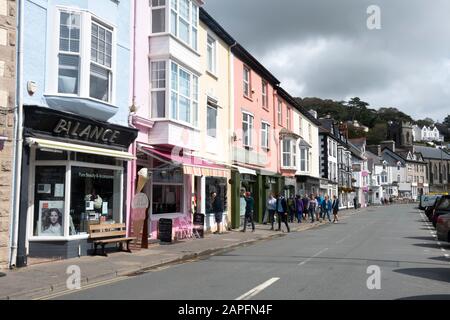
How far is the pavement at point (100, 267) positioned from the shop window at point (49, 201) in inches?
38.5

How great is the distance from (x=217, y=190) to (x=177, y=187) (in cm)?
428

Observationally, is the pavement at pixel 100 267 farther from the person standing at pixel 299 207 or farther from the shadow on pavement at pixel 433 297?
the person standing at pixel 299 207

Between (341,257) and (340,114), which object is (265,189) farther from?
(340,114)

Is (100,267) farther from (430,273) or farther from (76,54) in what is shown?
(430,273)

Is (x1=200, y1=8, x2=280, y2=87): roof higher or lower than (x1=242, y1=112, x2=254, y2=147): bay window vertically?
higher

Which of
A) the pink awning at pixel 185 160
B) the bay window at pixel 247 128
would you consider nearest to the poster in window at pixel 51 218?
the pink awning at pixel 185 160

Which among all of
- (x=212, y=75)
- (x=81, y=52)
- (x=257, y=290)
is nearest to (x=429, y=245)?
(x=257, y=290)

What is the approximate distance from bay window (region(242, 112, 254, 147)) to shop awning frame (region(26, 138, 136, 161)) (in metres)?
12.7

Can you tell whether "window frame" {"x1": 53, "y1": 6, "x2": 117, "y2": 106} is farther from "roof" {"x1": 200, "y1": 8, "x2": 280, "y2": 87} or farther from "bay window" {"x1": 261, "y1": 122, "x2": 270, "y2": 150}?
"bay window" {"x1": 261, "y1": 122, "x2": 270, "y2": 150}

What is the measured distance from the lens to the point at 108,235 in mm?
14148

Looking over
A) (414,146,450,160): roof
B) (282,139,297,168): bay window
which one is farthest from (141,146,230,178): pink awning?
(414,146,450,160): roof

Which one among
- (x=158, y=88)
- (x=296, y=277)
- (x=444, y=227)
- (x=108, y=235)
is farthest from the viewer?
(x=158, y=88)

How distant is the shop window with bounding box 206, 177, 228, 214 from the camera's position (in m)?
22.8

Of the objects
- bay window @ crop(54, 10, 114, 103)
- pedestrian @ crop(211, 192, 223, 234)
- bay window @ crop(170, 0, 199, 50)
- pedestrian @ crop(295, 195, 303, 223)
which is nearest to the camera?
bay window @ crop(54, 10, 114, 103)
